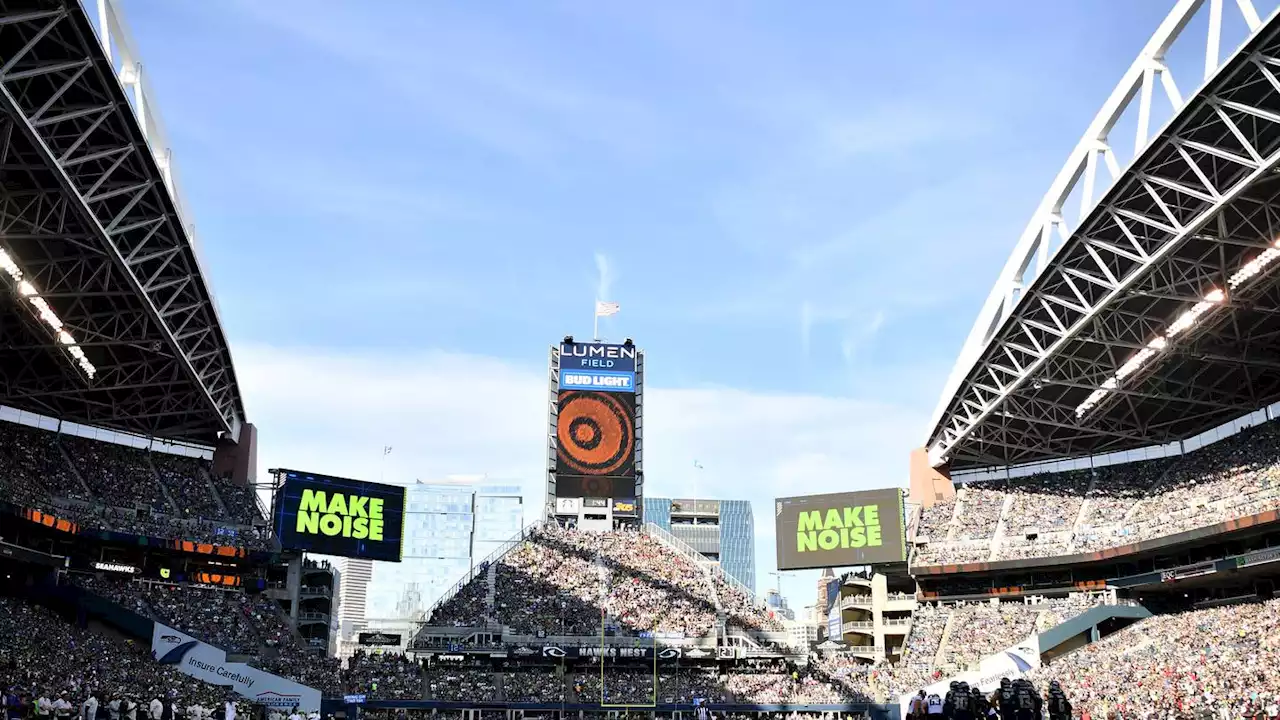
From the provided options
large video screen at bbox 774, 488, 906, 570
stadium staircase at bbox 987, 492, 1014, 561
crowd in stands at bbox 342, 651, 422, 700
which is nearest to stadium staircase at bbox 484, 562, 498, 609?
crowd in stands at bbox 342, 651, 422, 700

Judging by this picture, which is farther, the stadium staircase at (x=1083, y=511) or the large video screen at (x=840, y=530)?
the large video screen at (x=840, y=530)

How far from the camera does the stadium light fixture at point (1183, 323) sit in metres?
39.7

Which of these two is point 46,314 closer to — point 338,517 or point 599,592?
point 338,517

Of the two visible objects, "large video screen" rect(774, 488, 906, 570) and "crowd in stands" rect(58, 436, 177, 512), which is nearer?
"crowd in stands" rect(58, 436, 177, 512)

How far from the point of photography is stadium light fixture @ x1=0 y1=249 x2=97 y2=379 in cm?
3569

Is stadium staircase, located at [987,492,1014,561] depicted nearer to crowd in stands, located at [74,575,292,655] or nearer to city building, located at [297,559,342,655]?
city building, located at [297,559,342,655]

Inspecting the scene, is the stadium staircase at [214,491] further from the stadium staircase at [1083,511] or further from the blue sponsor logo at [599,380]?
the stadium staircase at [1083,511]

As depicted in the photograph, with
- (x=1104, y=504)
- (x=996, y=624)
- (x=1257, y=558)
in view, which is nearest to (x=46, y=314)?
(x=996, y=624)

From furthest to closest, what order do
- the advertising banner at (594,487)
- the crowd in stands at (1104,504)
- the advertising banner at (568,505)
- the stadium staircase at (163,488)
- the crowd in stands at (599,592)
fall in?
1. the advertising banner at (568,505)
2. the advertising banner at (594,487)
3. the crowd in stands at (599,592)
4. the stadium staircase at (163,488)
5. the crowd in stands at (1104,504)

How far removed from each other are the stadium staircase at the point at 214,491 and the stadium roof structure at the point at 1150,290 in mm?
43209

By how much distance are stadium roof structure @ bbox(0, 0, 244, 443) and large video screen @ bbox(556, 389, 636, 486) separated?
21.8m

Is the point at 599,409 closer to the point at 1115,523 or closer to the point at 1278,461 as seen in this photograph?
the point at 1115,523

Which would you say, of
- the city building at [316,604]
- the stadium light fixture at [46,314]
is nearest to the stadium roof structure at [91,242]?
the stadium light fixture at [46,314]

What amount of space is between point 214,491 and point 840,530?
38.7m
